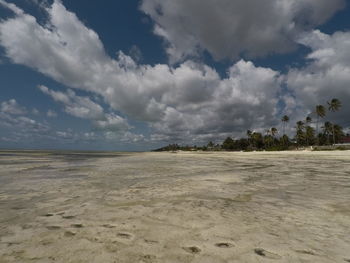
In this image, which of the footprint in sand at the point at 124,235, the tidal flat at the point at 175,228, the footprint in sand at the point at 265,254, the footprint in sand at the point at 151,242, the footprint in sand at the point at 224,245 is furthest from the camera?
the footprint in sand at the point at 124,235

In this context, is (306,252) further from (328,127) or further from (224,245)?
(328,127)

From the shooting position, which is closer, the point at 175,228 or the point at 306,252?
the point at 306,252

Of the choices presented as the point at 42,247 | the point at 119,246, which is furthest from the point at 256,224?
the point at 42,247

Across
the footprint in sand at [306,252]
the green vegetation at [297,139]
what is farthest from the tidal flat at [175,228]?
the green vegetation at [297,139]

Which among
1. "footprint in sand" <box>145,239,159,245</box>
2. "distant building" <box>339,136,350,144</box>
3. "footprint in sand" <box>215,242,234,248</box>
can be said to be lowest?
"footprint in sand" <box>215,242,234,248</box>

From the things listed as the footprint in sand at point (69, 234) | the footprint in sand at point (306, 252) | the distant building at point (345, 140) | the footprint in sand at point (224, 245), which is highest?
the distant building at point (345, 140)

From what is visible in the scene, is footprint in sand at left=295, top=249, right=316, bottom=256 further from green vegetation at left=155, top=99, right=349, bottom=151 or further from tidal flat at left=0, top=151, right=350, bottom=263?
green vegetation at left=155, top=99, right=349, bottom=151

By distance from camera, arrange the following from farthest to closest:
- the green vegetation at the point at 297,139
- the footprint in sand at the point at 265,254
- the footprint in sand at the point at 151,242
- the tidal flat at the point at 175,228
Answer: the green vegetation at the point at 297,139
the footprint in sand at the point at 151,242
the tidal flat at the point at 175,228
the footprint in sand at the point at 265,254

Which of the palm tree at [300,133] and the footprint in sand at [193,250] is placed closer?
the footprint in sand at [193,250]

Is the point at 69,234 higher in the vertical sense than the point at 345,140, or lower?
lower

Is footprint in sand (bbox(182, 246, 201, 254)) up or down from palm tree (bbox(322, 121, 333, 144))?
down

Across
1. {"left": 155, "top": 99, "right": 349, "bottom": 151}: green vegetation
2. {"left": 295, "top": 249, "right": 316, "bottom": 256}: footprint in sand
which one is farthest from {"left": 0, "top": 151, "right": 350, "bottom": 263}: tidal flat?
{"left": 155, "top": 99, "right": 349, "bottom": 151}: green vegetation

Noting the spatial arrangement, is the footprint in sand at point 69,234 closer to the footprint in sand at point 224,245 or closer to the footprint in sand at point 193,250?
the footprint in sand at point 193,250

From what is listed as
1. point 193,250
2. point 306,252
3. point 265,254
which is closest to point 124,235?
point 193,250
